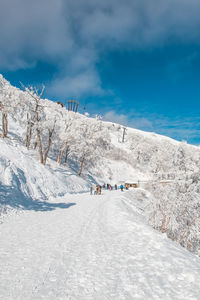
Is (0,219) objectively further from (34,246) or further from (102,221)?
(102,221)

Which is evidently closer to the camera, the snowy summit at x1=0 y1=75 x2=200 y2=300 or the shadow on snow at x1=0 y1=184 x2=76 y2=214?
the snowy summit at x1=0 y1=75 x2=200 y2=300

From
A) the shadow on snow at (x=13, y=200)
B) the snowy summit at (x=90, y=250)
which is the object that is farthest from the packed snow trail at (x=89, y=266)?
the shadow on snow at (x=13, y=200)

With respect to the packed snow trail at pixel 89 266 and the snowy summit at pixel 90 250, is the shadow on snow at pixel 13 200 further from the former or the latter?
the packed snow trail at pixel 89 266

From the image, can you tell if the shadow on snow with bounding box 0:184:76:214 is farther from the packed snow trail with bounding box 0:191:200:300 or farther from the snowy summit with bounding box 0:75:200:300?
the packed snow trail with bounding box 0:191:200:300

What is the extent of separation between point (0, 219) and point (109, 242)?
5.53 meters

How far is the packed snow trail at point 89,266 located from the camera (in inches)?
148

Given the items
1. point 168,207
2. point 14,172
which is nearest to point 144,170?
point 168,207

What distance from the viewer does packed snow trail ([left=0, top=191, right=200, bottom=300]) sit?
376 centimetres

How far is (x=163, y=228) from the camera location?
16.9 m

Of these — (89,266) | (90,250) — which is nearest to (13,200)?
(90,250)

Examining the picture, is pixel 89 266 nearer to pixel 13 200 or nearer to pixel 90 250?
pixel 90 250

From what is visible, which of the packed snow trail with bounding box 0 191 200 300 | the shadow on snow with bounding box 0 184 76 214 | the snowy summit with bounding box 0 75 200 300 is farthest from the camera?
the shadow on snow with bounding box 0 184 76 214

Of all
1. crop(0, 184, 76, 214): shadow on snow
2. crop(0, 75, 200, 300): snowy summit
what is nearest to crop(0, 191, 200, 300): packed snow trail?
crop(0, 75, 200, 300): snowy summit

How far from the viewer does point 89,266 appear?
4.93 metres
